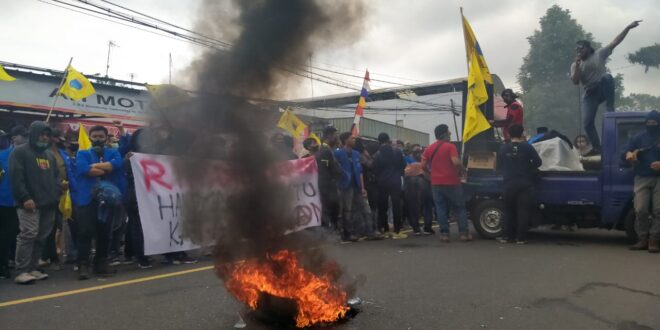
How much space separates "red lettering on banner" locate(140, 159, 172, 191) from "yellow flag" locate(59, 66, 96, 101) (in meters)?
3.30

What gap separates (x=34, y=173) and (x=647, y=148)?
8.02 metres

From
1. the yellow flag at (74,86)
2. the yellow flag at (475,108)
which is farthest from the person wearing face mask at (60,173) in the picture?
the yellow flag at (475,108)

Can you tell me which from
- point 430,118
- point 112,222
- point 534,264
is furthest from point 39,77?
point 430,118

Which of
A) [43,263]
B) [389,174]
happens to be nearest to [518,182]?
[389,174]

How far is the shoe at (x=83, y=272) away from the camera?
18.4 feet

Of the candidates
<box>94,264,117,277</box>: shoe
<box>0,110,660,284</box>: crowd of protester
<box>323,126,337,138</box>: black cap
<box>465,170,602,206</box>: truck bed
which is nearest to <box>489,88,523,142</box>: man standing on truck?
<box>0,110,660,284</box>: crowd of protester

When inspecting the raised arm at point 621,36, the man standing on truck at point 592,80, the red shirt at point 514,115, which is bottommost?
the red shirt at point 514,115

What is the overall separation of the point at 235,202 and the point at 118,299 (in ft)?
5.77

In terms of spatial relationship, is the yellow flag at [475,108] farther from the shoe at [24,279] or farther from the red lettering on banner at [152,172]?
the shoe at [24,279]

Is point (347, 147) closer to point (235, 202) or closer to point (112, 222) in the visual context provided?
point (112, 222)

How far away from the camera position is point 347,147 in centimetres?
834

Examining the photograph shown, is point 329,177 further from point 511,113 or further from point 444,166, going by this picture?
point 511,113

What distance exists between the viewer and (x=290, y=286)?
3572mm

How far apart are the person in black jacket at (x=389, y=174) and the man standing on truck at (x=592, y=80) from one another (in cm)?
333
